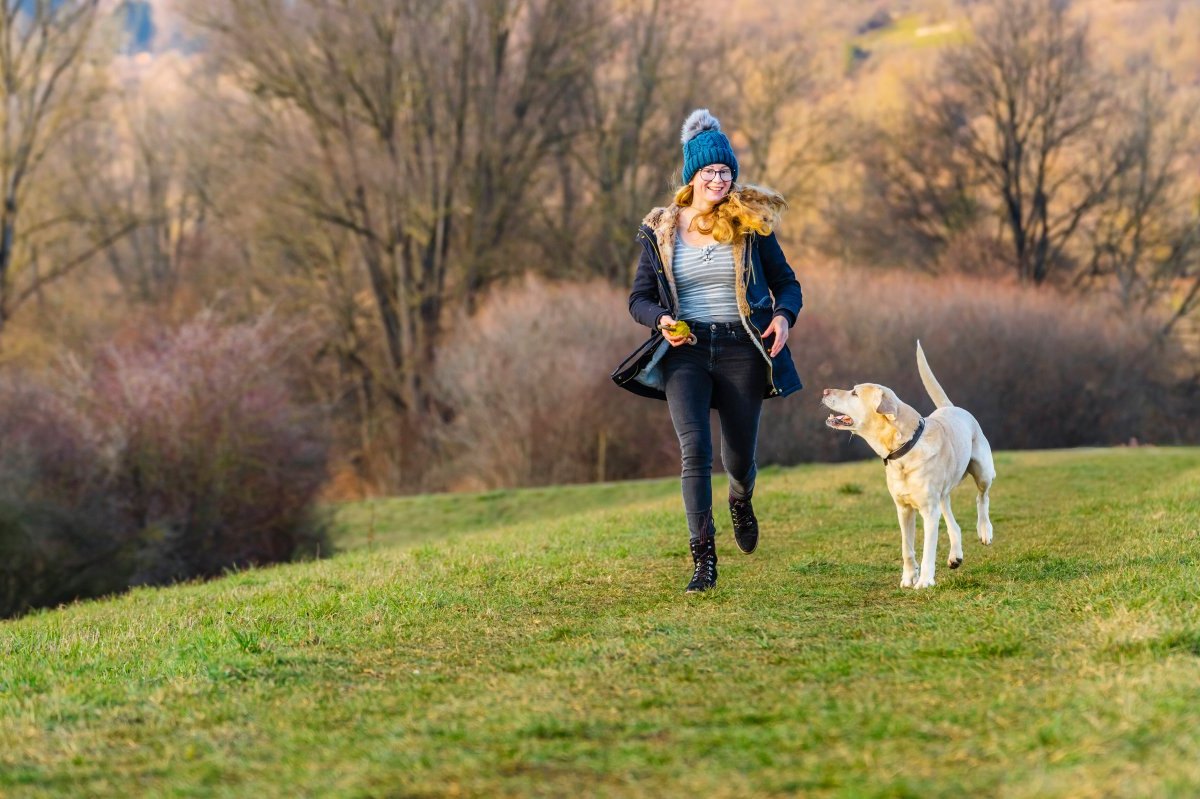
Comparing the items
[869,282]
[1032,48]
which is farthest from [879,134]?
[869,282]

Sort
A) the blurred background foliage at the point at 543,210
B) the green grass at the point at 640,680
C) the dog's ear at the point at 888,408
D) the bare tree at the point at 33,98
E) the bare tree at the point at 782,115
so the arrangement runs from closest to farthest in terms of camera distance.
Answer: the green grass at the point at 640,680
the dog's ear at the point at 888,408
the blurred background foliage at the point at 543,210
the bare tree at the point at 33,98
the bare tree at the point at 782,115

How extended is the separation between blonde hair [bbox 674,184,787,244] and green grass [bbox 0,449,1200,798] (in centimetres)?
214

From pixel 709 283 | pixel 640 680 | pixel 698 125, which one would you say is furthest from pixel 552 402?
pixel 640 680

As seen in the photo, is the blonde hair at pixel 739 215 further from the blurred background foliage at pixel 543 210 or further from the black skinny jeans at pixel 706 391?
the blurred background foliage at pixel 543 210

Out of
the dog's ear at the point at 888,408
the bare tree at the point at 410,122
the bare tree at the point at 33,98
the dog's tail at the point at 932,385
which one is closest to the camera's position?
the dog's ear at the point at 888,408

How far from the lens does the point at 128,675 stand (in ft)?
20.0

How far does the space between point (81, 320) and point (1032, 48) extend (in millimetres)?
40631

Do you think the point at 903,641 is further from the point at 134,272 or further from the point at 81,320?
the point at 134,272

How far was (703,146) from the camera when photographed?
8055 millimetres

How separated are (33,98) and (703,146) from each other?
1627 inches

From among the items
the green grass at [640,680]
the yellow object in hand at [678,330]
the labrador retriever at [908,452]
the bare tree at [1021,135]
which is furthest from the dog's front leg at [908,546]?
the bare tree at [1021,135]

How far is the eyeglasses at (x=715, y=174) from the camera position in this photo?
26.2ft

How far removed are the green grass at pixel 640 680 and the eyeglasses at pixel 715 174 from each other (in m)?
2.46

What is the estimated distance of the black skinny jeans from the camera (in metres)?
7.88
